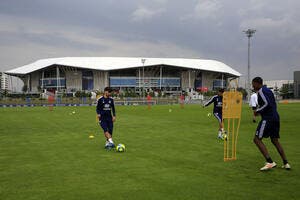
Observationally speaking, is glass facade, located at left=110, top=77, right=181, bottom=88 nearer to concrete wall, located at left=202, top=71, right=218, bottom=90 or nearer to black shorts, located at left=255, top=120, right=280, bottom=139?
concrete wall, located at left=202, top=71, right=218, bottom=90

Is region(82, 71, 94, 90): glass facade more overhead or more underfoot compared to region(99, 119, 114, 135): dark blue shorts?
more overhead

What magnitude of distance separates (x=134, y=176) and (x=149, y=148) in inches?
150

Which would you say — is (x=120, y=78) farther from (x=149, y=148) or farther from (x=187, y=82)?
(x=149, y=148)

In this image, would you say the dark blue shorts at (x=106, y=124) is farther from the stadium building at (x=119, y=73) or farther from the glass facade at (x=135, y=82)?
the glass facade at (x=135, y=82)

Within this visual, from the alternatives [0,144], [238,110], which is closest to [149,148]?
[238,110]

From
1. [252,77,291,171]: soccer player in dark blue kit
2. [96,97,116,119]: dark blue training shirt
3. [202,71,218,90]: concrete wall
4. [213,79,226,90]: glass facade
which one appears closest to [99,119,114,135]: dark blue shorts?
[96,97,116,119]: dark blue training shirt

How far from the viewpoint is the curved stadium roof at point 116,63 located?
299ft

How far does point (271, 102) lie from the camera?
738 centimetres

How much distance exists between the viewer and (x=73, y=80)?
315ft

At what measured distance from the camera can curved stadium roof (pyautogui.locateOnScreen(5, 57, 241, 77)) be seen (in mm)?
91125

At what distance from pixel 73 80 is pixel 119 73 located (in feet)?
44.3

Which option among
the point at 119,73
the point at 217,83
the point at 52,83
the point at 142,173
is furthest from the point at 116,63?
the point at 142,173

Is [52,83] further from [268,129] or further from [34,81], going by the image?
[268,129]

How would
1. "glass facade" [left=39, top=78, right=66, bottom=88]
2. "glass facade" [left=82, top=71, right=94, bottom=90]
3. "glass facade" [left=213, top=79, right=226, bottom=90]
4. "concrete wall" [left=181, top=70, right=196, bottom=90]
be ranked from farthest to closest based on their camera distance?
1. "glass facade" [left=213, top=79, right=226, bottom=90]
2. "concrete wall" [left=181, top=70, right=196, bottom=90]
3. "glass facade" [left=39, top=78, right=66, bottom=88]
4. "glass facade" [left=82, top=71, right=94, bottom=90]
